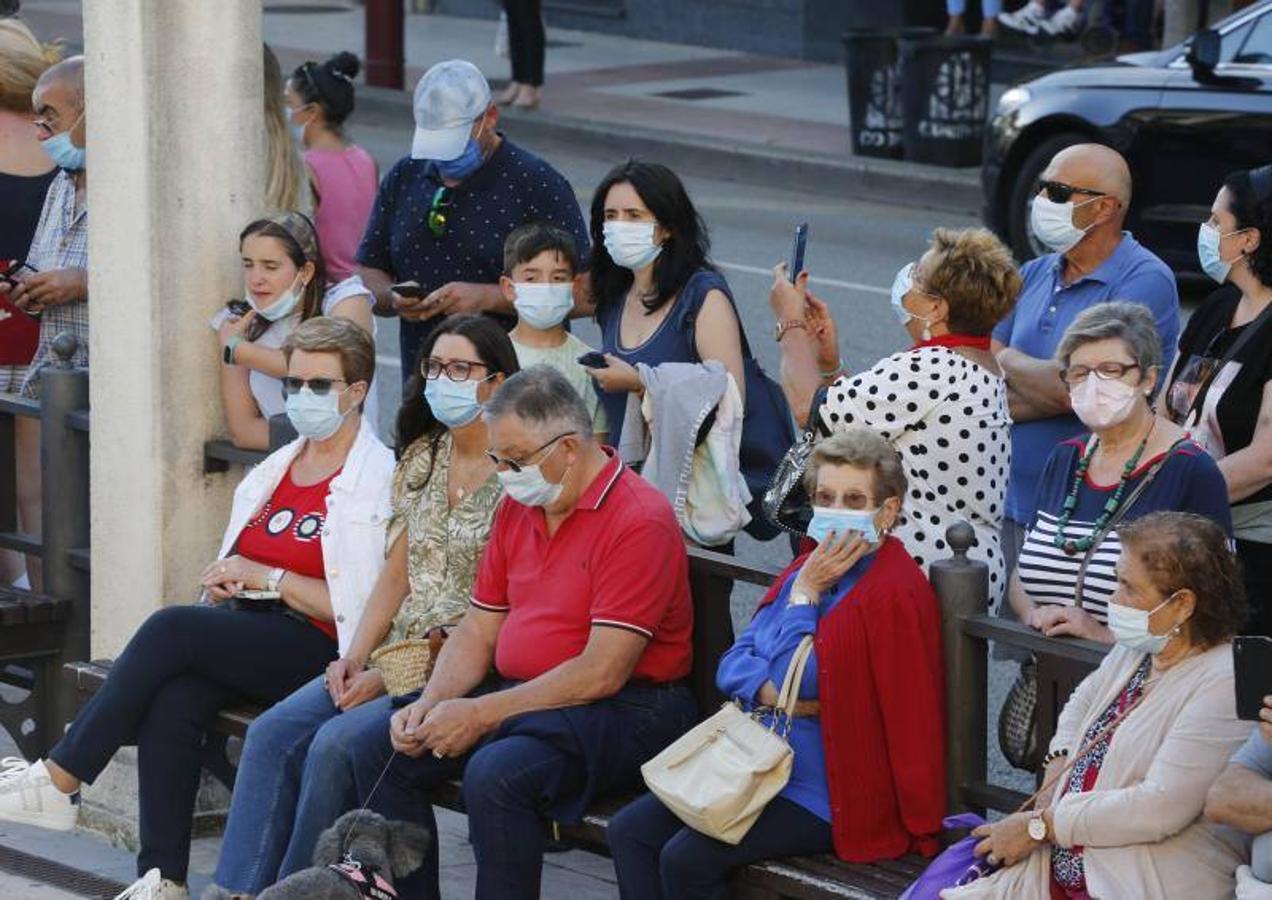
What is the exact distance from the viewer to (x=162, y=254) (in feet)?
Answer: 25.2

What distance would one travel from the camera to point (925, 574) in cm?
633

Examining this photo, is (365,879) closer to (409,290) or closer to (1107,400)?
(1107,400)

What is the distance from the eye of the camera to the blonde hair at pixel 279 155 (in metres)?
8.60

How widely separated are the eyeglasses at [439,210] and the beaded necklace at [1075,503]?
2703 mm

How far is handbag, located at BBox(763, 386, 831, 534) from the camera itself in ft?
20.8

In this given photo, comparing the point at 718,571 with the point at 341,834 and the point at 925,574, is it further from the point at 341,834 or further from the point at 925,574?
the point at 341,834

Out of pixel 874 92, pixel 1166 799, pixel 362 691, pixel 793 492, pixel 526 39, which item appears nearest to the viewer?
pixel 1166 799

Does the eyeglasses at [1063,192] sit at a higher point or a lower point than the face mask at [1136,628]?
higher

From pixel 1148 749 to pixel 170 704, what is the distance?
2.83 m

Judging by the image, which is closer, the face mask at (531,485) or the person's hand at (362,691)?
the face mask at (531,485)

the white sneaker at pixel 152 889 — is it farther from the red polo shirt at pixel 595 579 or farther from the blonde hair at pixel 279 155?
the blonde hair at pixel 279 155

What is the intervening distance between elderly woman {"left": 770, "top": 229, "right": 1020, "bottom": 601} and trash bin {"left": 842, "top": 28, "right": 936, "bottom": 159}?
12.5m

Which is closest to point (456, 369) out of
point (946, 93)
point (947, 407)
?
point (947, 407)

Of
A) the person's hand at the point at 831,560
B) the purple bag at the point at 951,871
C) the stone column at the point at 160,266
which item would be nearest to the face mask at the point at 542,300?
the stone column at the point at 160,266
